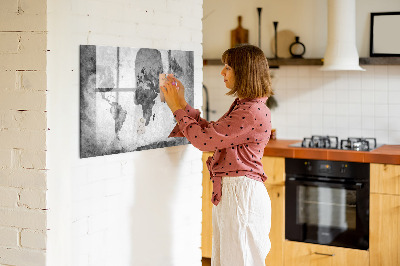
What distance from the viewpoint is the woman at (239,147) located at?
109 inches

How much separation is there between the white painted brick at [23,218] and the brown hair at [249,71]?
1.05 m

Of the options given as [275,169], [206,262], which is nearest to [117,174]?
[275,169]

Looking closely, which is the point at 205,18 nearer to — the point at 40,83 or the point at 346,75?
the point at 346,75

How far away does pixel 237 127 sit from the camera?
9.02ft

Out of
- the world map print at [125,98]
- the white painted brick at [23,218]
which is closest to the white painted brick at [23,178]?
the white painted brick at [23,218]

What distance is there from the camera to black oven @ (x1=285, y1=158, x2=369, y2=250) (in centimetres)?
426

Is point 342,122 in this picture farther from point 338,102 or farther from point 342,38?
point 342,38

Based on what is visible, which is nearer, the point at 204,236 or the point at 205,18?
the point at 204,236

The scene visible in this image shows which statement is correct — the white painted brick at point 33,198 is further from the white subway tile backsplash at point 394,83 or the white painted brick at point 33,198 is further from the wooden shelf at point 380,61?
the white subway tile backsplash at point 394,83

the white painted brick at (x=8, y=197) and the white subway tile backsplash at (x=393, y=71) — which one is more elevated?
the white subway tile backsplash at (x=393, y=71)

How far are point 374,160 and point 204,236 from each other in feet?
5.04

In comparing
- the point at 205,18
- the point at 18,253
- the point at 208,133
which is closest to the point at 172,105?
the point at 208,133

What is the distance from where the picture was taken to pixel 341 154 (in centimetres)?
427

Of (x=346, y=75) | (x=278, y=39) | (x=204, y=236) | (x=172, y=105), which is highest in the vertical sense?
(x=278, y=39)
